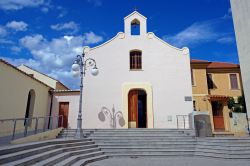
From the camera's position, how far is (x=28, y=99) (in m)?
14.0

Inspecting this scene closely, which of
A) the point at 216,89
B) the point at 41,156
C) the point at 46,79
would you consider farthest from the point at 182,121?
the point at 46,79

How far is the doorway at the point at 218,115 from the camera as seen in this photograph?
18.0 m

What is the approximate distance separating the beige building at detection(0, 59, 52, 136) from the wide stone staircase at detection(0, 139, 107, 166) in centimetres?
403

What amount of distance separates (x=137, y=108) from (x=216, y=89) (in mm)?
10170

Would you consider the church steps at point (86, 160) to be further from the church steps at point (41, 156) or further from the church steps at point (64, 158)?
the church steps at point (41, 156)

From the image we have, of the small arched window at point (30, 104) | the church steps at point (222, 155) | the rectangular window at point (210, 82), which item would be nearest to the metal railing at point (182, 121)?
the church steps at point (222, 155)

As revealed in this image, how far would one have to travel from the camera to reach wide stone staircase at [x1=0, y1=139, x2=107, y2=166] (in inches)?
214

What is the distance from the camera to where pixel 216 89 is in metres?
20.4

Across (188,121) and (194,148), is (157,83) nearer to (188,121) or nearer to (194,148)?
(188,121)

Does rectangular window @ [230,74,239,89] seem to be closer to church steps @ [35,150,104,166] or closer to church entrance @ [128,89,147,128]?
church entrance @ [128,89,147,128]

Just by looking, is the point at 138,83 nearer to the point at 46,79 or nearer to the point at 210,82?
the point at 210,82

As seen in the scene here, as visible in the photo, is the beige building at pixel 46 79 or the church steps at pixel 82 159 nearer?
the church steps at pixel 82 159

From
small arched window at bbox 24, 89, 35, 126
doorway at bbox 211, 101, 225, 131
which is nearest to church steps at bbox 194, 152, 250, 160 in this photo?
doorway at bbox 211, 101, 225, 131

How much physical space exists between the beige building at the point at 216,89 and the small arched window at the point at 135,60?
6.76m
